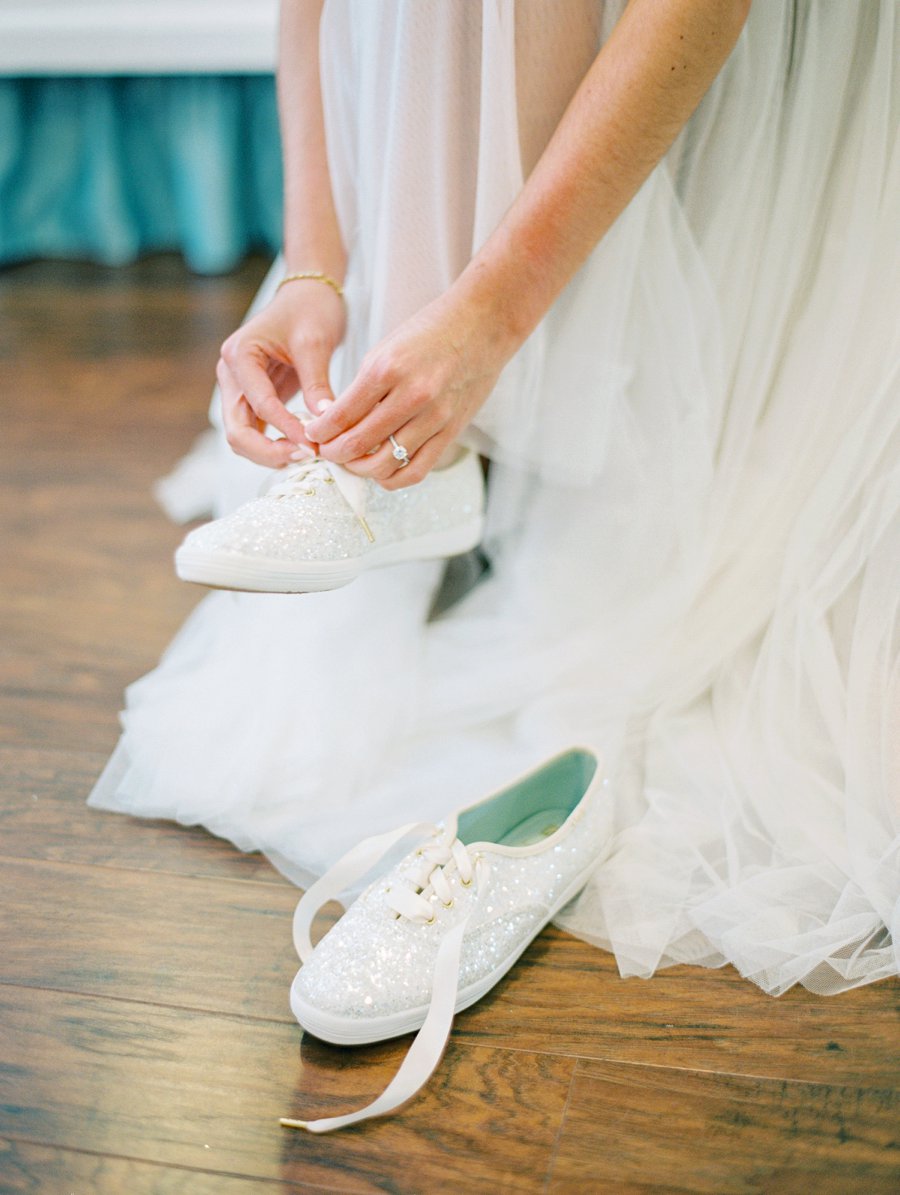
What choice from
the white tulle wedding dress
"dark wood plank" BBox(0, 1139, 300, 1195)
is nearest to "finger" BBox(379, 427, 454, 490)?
the white tulle wedding dress

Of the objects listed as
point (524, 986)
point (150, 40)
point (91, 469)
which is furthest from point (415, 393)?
point (150, 40)

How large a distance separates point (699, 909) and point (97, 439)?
3.34 feet

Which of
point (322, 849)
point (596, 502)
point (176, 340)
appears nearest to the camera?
point (322, 849)

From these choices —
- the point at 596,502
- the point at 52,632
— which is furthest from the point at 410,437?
the point at 52,632

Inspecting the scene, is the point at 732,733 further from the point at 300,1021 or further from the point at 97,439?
the point at 97,439

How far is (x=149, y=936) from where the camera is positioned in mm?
750

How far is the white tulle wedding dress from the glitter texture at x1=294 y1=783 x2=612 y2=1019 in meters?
0.05

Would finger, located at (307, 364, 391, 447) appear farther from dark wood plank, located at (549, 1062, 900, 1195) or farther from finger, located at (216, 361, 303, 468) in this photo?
dark wood plank, located at (549, 1062, 900, 1195)

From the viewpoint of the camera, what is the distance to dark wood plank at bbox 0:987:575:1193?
604 millimetres

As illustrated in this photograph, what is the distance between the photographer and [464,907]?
2.29 feet

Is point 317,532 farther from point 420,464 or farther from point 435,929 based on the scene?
point 435,929

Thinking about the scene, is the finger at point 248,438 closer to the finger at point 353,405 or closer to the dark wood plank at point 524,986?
the finger at point 353,405

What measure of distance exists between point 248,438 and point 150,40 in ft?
4.62

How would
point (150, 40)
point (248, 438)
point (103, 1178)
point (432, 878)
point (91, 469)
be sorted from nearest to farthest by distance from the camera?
point (103, 1178)
point (432, 878)
point (248, 438)
point (91, 469)
point (150, 40)
